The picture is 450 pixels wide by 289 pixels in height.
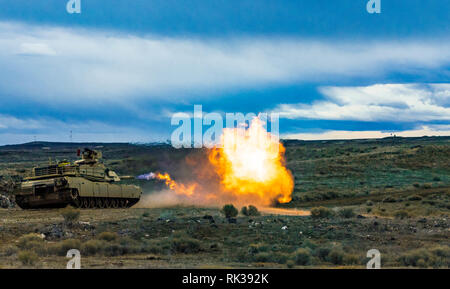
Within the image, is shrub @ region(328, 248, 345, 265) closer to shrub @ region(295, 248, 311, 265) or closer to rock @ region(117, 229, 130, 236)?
shrub @ region(295, 248, 311, 265)

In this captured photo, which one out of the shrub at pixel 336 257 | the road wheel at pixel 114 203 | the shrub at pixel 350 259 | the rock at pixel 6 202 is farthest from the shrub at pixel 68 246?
the rock at pixel 6 202

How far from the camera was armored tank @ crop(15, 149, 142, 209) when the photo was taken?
4444cm

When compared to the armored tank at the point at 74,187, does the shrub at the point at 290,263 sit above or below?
below

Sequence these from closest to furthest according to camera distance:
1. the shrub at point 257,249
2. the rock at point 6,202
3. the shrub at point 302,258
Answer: the shrub at point 302,258 → the shrub at point 257,249 → the rock at point 6,202

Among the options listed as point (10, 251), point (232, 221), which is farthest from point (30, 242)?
point (232, 221)

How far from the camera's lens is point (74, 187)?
45.0 m

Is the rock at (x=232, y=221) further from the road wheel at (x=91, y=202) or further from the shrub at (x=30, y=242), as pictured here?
the road wheel at (x=91, y=202)

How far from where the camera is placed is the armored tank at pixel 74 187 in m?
44.4

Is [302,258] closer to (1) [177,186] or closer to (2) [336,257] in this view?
(2) [336,257]

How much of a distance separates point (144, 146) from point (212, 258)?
99.3ft

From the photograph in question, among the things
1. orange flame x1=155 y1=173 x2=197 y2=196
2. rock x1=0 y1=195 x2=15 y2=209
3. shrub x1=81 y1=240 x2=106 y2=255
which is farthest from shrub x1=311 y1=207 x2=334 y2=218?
rock x1=0 y1=195 x2=15 y2=209

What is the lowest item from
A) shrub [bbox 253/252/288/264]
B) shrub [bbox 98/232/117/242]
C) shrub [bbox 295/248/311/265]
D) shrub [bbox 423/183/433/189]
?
shrub [bbox 253/252/288/264]
